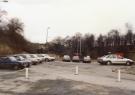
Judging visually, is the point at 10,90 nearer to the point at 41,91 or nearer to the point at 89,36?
the point at 41,91

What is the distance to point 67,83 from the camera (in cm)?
2752

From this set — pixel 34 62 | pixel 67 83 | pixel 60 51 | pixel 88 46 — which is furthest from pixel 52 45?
pixel 67 83

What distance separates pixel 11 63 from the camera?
43.6 meters

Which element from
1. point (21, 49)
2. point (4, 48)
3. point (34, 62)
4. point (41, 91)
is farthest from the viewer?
point (21, 49)

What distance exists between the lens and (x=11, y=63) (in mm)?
43594

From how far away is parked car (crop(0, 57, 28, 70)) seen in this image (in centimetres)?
4353

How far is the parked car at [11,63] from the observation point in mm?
43531

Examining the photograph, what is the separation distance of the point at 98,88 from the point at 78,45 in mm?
126683

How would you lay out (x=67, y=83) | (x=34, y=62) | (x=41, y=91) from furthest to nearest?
(x=34, y=62) < (x=67, y=83) < (x=41, y=91)

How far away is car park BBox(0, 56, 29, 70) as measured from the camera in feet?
143

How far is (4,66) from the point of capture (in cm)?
4409

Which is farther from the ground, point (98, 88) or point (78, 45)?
point (78, 45)

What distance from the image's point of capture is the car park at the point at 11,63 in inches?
1714

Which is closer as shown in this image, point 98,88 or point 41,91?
point 41,91
